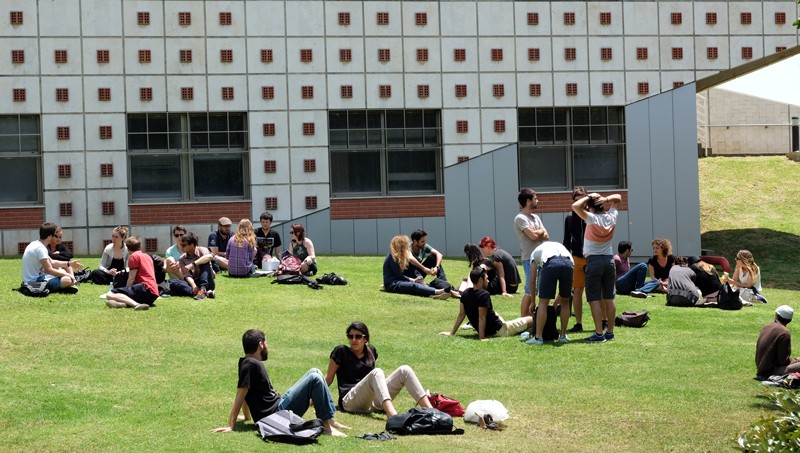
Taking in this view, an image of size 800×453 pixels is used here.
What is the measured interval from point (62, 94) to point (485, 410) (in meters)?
19.7

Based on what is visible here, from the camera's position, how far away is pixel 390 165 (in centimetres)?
3061

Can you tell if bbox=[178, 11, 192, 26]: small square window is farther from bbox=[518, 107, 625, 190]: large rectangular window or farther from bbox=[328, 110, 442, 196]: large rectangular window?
bbox=[518, 107, 625, 190]: large rectangular window

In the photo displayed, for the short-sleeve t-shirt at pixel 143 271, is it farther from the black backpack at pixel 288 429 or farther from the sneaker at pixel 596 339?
the black backpack at pixel 288 429

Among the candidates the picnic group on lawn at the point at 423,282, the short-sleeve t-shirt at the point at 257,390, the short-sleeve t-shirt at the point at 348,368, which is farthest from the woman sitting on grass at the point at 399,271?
the short-sleeve t-shirt at the point at 257,390

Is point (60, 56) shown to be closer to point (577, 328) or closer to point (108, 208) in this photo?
point (108, 208)

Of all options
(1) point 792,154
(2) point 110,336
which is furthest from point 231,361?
(1) point 792,154

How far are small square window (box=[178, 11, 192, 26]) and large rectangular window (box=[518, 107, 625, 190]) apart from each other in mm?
8645

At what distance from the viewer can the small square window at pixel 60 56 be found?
2867 cm

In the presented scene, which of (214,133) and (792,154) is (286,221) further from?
(792,154)

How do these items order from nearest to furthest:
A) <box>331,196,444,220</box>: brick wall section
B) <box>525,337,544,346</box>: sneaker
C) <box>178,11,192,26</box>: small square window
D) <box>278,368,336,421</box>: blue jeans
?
<box>278,368,336,421</box>: blue jeans < <box>525,337,544,346</box>: sneaker < <box>178,11,192,26</box>: small square window < <box>331,196,444,220</box>: brick wall section

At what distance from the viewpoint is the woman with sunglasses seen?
478 inches

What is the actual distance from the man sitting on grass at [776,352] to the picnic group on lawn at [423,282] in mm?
12

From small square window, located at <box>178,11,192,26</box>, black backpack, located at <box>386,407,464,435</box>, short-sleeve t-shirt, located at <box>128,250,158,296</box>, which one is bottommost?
black backpack, located at <box>386,407,464,435</box>

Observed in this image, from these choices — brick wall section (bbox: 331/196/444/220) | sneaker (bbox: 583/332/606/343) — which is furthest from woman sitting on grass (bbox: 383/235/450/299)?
brick wall section (bbox: 331/196/444/220)
